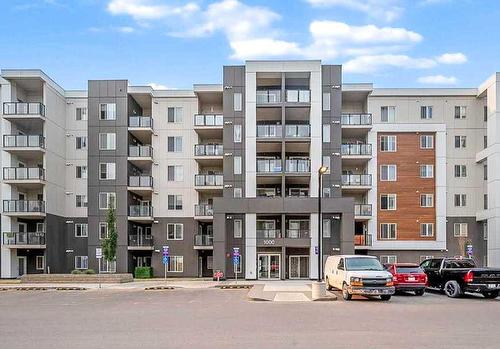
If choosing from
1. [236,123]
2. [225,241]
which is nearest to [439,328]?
[225,241]

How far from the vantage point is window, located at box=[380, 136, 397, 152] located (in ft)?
177

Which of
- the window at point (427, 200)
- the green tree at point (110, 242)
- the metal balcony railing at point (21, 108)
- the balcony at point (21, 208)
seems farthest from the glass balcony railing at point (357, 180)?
the metal balcony railing at point (21, 108)

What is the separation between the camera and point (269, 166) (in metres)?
51.5

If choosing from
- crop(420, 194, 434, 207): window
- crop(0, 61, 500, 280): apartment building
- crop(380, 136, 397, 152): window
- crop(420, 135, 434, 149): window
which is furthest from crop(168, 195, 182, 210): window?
crop(420, 135, 434, 149): window

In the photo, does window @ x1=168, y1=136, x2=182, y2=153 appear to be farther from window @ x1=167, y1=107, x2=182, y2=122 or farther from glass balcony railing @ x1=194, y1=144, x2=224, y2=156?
glass balcony railing @ x1=194, y1=144, x2=224, y2=156

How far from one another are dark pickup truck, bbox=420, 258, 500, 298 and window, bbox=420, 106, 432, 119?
1033 inches

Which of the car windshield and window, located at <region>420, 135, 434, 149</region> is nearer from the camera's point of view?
the car windshield

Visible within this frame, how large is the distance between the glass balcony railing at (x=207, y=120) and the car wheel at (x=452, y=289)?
97.8ft

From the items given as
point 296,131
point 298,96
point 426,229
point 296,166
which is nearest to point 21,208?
point 296,166

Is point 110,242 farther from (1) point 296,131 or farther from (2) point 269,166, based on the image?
(1) point 296,131

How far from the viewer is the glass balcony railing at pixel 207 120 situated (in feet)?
174

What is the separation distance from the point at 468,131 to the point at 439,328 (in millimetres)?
42634

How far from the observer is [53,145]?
52562mm

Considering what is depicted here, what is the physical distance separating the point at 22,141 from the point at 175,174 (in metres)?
13.8
